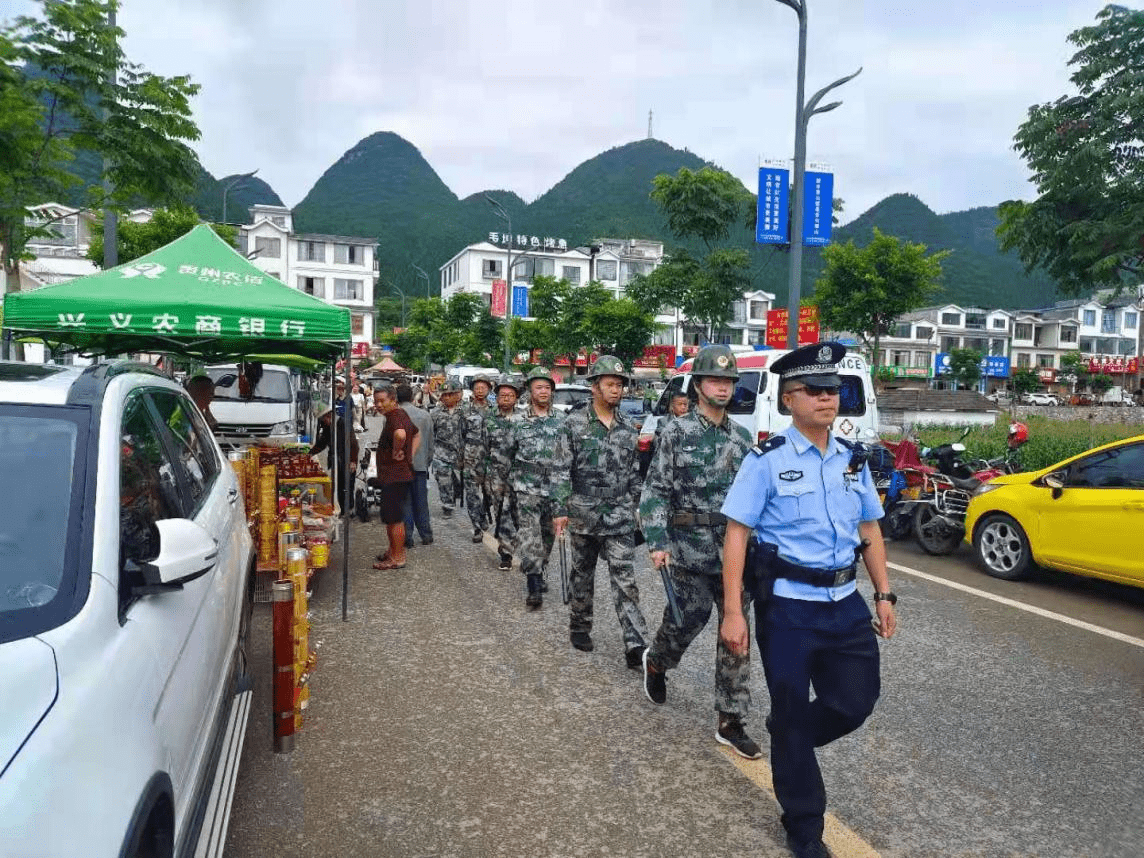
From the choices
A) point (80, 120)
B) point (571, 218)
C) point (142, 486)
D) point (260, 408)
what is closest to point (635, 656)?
point (142, 486)

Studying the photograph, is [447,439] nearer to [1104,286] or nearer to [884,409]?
[1104,286]

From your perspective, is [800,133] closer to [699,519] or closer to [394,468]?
[394,468]

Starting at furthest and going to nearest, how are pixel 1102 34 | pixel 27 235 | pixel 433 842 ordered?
1. pixel 1102 34
2. pixel 27 235
3. pixel 433 842

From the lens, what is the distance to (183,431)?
148 inches

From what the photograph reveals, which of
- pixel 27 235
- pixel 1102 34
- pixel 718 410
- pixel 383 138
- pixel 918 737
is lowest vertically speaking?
pixel 918 737

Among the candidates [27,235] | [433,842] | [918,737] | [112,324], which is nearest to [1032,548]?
[918,737]

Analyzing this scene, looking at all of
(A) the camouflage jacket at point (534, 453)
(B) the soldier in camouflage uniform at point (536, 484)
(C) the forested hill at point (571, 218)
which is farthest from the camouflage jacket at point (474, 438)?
(C) the forested hill at point (571, 218)

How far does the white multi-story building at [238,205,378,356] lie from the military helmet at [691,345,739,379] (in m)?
61.8

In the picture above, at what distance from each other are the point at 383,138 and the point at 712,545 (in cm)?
17878

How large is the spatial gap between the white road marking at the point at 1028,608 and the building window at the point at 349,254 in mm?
66452

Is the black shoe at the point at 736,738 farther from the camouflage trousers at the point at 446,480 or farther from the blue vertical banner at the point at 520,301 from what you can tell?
the blue vertical banner at the point at 520,301

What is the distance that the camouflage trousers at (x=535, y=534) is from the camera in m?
6.34

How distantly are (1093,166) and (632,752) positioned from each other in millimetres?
14793

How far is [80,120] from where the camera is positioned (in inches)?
323
